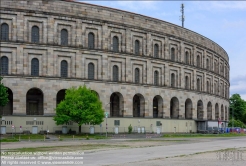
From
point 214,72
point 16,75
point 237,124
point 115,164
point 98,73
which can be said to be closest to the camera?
point 115,164

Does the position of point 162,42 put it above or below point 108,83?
above

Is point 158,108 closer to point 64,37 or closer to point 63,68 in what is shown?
point 63,68

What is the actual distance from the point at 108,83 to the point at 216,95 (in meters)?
35.8

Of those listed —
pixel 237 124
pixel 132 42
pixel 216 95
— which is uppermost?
pixel 132 42

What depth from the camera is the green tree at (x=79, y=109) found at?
192 feet

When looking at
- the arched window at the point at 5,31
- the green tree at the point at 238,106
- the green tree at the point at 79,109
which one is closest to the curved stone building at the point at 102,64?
the arched window at the point at 5,31

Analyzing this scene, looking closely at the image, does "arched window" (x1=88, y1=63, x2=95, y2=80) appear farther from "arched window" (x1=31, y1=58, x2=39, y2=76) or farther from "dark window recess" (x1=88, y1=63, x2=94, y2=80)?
"arched window" (x1=31, y1=58, x2=39, y2=76)

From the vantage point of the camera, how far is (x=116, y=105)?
2889 inches

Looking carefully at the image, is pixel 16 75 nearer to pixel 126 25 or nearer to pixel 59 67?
pixel 59 67

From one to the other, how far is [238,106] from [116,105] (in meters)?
81.7

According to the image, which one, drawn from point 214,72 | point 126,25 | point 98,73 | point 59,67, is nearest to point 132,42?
point 126,25

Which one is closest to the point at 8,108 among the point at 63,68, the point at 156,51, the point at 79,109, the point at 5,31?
the point at 63,68

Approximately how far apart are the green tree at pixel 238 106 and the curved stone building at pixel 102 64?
190 feet

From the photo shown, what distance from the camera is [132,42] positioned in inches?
2891
